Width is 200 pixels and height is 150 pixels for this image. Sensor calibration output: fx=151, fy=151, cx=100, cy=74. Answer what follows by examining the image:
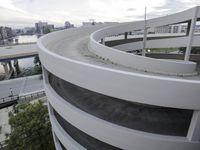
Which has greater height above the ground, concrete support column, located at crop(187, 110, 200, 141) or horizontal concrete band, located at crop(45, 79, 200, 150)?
concrete support column, located at crop(187, 110, 200, 141)

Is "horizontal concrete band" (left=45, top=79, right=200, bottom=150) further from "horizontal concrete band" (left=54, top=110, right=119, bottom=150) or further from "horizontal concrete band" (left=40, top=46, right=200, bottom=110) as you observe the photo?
"horizontal concrete band" (left=54, top=110, right=119, bottom=150)

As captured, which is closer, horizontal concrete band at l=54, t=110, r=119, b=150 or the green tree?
horizontal concrete band at l=54, t=110, r=119, b=150

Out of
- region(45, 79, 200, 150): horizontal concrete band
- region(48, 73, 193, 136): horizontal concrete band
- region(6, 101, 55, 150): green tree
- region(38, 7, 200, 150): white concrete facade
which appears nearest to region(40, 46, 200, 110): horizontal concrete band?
region(38, 7, 200, 150): white concrete facade

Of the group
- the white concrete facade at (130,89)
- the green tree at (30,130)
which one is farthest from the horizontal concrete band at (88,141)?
the green tree at (30,130)

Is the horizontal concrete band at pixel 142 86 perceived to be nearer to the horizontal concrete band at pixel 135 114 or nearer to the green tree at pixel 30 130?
the horizontal concrete band at pixel 135 114

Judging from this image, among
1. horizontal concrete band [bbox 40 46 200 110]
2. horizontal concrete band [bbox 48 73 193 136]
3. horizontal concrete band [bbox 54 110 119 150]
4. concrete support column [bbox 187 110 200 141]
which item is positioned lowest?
horizontal concrete band [bbox 54 110 119 150]

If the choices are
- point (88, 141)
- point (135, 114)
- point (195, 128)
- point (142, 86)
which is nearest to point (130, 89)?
point (142, 86)
